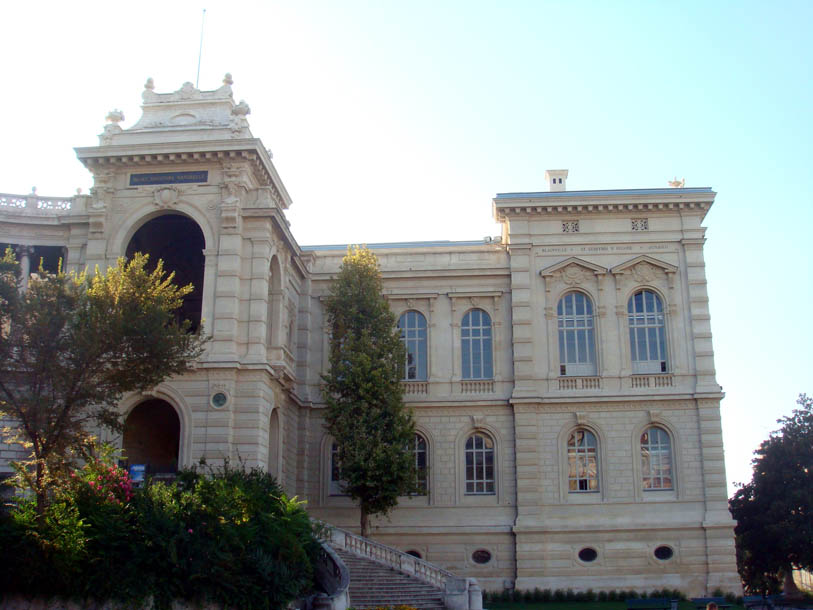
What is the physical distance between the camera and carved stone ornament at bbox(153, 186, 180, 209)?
34688 millimetres

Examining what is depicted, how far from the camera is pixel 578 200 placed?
4006 cm

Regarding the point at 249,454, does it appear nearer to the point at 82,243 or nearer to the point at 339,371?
the point at 339,371

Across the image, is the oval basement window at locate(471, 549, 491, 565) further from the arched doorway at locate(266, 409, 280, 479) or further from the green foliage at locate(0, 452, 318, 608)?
the green foliage at locate(0, 452, 318, 608)

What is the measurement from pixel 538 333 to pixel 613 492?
7208 mm

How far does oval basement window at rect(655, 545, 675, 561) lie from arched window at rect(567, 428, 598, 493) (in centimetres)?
335

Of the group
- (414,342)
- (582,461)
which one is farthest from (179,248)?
(582,461)

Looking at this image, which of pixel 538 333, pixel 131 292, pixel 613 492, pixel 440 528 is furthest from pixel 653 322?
pixel 131 292

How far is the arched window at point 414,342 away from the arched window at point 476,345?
5.76 feet

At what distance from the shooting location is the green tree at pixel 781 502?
1491 inches

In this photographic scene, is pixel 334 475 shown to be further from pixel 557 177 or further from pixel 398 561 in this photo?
pixel 557 177

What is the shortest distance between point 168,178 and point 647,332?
20.6 metres

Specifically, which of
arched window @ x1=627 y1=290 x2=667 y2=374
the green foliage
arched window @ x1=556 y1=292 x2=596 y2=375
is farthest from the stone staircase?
arched window @ x1=627 y1=290 x2=667 y2=374

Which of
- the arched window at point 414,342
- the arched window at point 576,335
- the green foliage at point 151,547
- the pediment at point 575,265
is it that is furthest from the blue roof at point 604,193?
the green foliage at point 151,547

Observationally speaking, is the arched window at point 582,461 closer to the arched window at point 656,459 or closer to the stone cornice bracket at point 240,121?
the arched window at point 656,459
